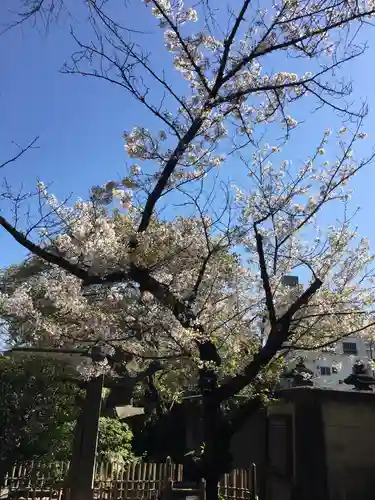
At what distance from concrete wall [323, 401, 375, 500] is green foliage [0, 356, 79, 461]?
4901 millimetres

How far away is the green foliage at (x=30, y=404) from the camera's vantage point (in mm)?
7391

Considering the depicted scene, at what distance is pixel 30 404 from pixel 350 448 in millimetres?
5959

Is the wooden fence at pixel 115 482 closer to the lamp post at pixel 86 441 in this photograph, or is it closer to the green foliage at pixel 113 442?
the lamp post at pixel 86 441

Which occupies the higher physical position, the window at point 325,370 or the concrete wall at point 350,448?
the window at point 325,370

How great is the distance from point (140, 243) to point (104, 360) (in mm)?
1834

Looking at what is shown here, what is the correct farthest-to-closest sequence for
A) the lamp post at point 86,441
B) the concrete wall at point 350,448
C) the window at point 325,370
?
the window at point 325,370 < the concrete wall at point 350,448 < the lamp post at point 86,441

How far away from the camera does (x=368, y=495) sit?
8148 millimetres

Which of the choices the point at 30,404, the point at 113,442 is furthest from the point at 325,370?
the point at 30,404

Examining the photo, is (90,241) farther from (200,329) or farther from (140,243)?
(200,329)

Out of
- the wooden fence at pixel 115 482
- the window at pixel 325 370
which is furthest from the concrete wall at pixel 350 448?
the window at pixel 325 370

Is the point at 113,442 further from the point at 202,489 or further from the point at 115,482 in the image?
the point at 202,489

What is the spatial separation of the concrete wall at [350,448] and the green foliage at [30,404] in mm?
4901

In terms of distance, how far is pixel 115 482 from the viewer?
275 inches

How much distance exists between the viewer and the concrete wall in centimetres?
811
